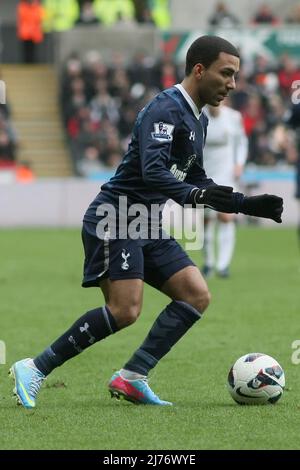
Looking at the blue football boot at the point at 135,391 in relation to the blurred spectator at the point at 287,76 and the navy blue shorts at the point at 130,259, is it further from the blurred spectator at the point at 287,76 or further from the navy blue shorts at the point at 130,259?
the blurred spectator at the point at 287,76

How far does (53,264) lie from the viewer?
1723 centimetres

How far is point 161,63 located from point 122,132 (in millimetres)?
1816

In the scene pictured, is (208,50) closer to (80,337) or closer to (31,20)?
(80,337)

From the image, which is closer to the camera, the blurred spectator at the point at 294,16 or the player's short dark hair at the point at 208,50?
the player's short dark hair at the point at 208,50

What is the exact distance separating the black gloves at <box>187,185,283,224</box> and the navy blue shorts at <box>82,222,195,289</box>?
558 mm

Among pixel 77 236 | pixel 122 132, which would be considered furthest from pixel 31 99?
pixel 77 236

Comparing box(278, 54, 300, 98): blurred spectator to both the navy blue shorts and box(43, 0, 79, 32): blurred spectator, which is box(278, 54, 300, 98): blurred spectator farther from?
the navy blue shorts

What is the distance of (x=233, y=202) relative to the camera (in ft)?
21.6

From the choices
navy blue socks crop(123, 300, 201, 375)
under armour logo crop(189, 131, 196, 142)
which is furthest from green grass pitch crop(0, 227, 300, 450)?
under armour logo crop(189, 131, 196, 142)

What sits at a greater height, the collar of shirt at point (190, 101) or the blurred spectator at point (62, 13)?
the collar of shirt at point (190, 101)

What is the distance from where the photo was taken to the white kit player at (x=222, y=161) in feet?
49.6

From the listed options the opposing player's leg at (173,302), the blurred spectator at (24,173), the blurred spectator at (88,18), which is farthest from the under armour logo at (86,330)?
the blurred spectator at (88,18)

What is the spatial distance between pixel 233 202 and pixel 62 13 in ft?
79.9
